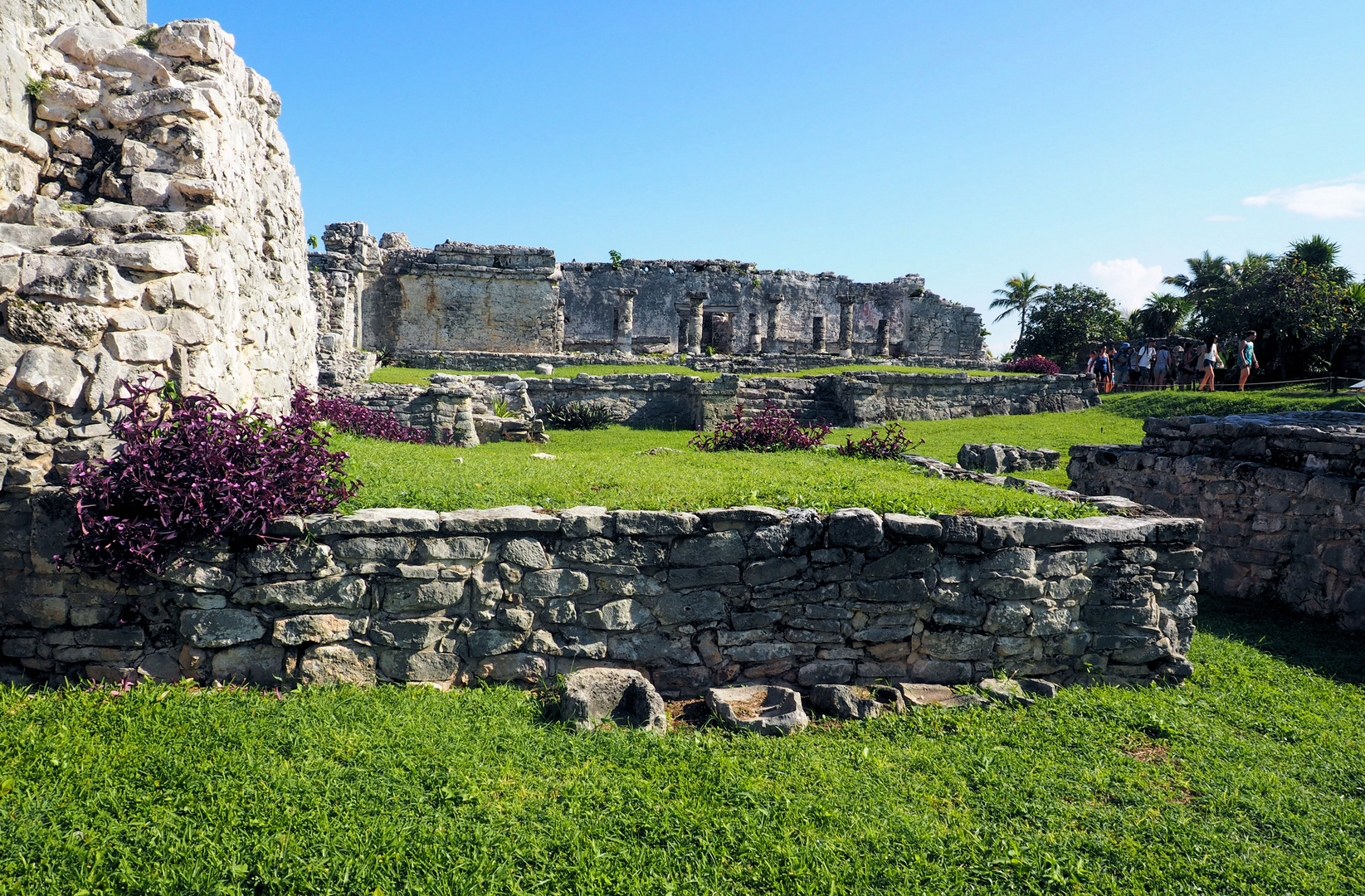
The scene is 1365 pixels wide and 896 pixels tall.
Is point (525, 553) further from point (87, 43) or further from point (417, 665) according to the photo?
point (87, 43)

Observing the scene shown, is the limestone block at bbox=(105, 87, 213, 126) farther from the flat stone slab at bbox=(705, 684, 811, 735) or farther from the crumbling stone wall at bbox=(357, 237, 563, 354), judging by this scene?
the crumbling stone wall at bbox=(357, 237, 563, 354)

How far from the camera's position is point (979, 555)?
470 cm

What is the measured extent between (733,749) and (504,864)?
139 cm

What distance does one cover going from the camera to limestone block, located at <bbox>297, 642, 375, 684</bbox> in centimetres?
408

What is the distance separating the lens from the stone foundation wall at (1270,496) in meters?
6.41

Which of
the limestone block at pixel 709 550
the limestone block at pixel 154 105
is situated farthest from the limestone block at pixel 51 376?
the limestone block at pixel 709 550

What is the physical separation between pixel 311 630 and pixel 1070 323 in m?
33.3

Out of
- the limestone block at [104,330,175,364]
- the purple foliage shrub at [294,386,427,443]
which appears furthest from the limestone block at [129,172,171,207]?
the purple foliage shrub at [294,386,427,443]

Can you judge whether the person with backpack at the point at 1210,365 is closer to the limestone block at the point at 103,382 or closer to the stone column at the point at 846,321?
the stone column at the point at 846,321

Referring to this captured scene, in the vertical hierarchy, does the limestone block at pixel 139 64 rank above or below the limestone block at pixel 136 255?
above

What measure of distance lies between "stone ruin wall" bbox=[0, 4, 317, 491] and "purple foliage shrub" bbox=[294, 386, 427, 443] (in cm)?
34

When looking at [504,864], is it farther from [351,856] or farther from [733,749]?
[733,749]

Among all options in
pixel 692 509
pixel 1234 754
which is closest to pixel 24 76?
pixel 692 509

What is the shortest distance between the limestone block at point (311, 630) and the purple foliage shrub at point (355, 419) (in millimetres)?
2899
